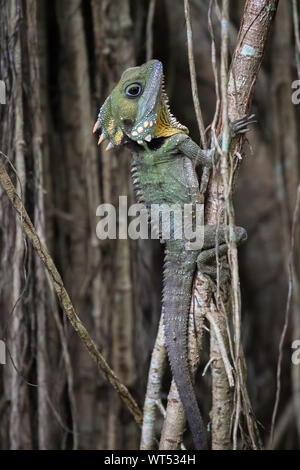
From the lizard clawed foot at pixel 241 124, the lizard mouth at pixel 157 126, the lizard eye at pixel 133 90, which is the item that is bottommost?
the lizard clawed foot at pixel 241 124

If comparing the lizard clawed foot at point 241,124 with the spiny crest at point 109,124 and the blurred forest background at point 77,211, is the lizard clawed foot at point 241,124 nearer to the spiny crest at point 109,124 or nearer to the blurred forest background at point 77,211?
the blurred forest background at point 77,211

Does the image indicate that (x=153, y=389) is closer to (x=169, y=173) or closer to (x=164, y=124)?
(x=169, y=173)

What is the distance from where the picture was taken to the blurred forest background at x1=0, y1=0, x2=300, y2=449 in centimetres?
266

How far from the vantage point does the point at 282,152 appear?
155 inches

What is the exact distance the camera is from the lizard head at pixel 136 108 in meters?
2.36

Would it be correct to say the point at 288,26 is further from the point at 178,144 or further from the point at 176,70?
the point at 178,144

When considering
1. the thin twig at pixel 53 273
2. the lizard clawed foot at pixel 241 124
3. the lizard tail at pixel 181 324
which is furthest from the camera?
the lizard tail at pixel 181 324

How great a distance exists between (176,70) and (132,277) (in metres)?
1.96

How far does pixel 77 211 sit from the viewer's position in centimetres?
350

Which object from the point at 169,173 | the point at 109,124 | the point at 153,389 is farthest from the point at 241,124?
the point at 153,389

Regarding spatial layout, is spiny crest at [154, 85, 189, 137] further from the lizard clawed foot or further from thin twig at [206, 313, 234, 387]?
thin twig at [206, 313, 234, 387]

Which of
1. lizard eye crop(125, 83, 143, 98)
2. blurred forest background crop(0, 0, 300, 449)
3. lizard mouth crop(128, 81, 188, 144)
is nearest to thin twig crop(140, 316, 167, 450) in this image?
blurred forest background crop(0, 0, 300, 449)

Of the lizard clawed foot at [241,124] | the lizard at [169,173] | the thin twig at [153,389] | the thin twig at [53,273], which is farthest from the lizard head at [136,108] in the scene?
the thin twig at [153,389]

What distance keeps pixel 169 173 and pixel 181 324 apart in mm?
652
